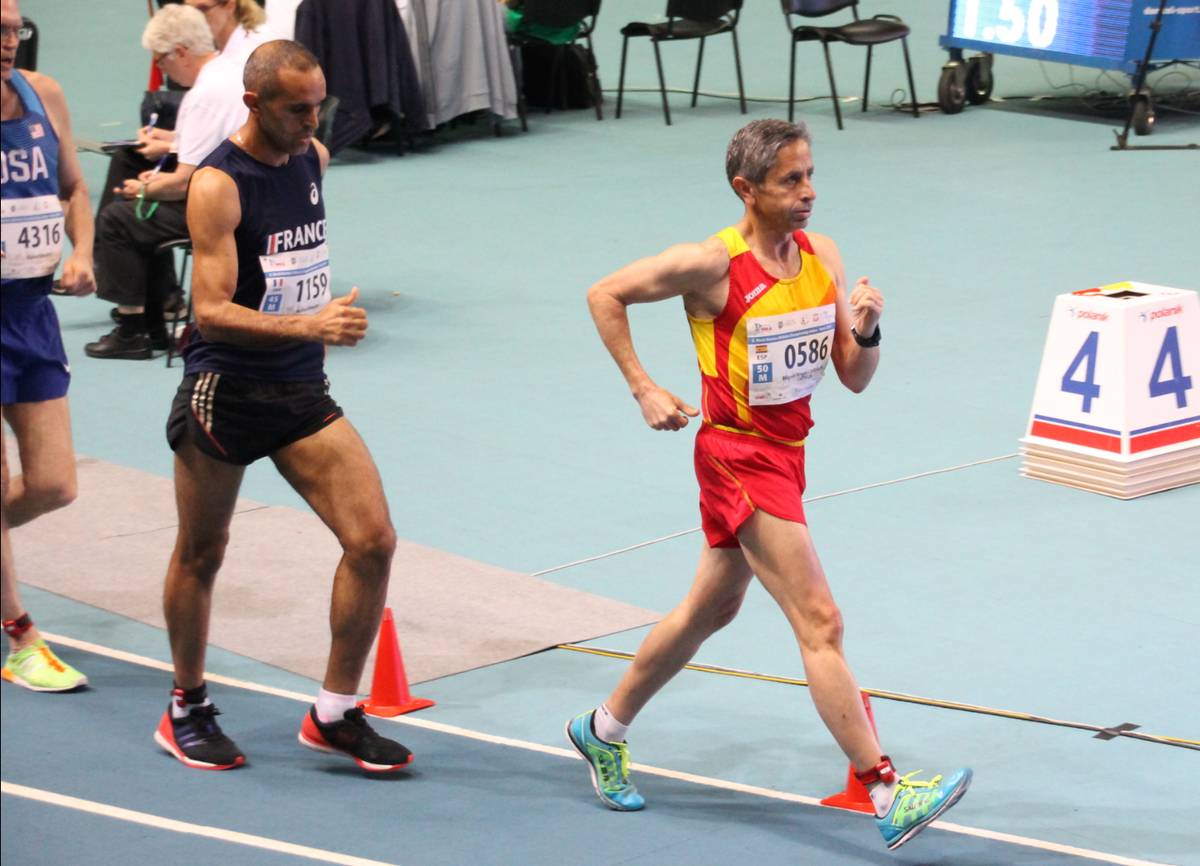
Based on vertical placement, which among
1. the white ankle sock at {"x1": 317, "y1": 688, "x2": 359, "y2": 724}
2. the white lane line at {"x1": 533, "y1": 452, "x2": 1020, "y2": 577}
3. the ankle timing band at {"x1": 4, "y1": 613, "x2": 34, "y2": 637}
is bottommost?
the white lane line at {"x1": 533, "y1": 452, "x2": 1020, "y2": 577}

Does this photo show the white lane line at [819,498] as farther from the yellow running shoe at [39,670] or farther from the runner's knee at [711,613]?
the runner's knee at [711,613]

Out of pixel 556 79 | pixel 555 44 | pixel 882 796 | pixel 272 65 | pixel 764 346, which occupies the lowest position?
pixel 556 79

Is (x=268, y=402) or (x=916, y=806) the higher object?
(x=268, y=402)

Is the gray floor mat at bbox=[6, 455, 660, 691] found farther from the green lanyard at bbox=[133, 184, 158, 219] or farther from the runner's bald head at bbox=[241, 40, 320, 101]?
the runner's bald head at bbox=[241, 40, 320, 101]

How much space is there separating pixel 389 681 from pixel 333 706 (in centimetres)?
45

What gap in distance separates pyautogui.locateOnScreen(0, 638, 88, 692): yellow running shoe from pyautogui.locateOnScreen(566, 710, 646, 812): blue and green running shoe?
5.47ft

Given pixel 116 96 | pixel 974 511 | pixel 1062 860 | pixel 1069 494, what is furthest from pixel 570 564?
pixel 116 96

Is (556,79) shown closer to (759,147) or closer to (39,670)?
(39,670)

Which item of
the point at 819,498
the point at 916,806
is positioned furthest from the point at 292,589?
the point at 916,806

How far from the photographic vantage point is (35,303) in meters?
5.36

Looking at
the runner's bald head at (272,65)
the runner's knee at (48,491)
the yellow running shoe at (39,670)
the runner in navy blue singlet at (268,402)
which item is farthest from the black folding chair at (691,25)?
the runner's bald head at (272,65)

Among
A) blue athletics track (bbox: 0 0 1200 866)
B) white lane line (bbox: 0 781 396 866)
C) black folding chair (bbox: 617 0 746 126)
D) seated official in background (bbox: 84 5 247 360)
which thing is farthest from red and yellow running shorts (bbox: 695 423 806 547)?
black folding chair (bbox: 617 0 746 126)

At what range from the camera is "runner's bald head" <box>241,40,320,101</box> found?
15.0ft

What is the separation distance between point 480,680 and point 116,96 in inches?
525
